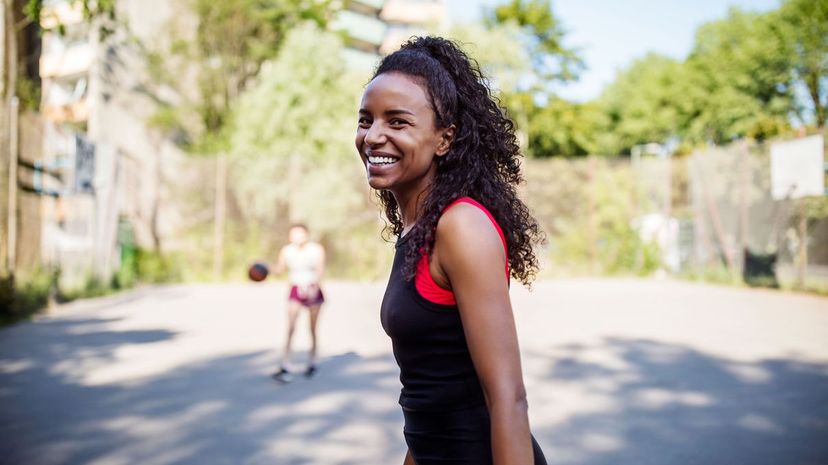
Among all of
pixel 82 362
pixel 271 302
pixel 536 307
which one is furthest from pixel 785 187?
pixel 82 362

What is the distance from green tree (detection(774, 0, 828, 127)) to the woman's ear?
4062cm

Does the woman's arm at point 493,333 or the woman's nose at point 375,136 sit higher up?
the woman's nose at point 375,136

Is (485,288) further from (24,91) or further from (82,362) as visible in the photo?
(24,91)

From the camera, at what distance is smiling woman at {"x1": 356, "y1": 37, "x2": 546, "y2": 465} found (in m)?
1.45

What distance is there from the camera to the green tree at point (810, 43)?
36753 millimetres

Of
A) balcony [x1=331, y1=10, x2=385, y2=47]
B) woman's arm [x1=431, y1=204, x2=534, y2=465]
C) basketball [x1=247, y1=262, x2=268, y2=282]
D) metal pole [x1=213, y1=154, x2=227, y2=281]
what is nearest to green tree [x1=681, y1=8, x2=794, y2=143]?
balcony [x1=331, y1=10, x2=385, y2=47]

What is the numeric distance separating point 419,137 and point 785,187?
53.1ft

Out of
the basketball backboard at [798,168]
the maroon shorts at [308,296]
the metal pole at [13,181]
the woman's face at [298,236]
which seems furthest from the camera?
the basketball backboard at [798,168]

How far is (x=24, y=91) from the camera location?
41.2 feet

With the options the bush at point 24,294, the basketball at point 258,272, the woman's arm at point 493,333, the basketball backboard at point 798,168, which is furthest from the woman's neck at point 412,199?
the basketball backboard at point 798,168

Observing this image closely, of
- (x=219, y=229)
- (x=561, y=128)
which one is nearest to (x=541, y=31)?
(x=561, y=128)

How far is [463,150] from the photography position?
1688 mm

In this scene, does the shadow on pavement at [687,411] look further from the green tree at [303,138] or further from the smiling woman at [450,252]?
the green tree at [303,138]

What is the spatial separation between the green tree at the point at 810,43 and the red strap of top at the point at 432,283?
40.8m
